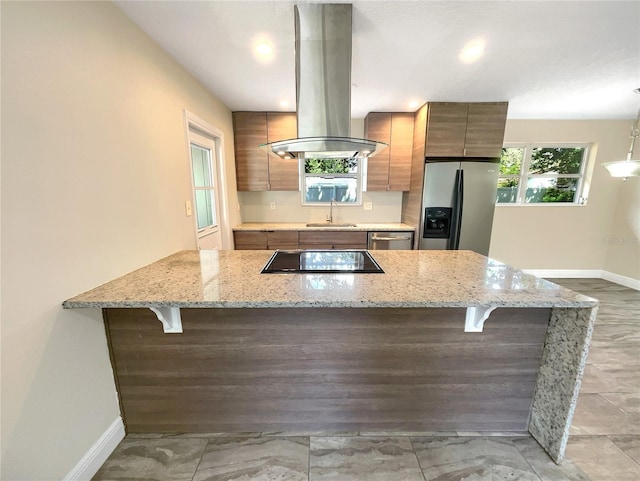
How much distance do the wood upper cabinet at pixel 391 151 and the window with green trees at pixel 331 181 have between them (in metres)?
0.36

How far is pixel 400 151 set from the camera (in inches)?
134

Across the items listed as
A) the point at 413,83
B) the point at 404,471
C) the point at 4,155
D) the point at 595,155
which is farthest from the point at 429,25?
the point at 595,155

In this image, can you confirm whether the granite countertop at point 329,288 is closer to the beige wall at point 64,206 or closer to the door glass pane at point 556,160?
the beige wall at point 64,206

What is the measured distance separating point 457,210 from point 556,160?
229cm

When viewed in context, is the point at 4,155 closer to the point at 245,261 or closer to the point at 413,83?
the point at 245,261

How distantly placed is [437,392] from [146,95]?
8.35 feet

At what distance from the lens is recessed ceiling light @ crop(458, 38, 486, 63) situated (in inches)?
68.3

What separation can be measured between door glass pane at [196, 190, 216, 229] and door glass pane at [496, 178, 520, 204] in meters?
4.17

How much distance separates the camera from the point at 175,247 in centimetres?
195

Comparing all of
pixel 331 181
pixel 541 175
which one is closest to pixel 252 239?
pixel 331 181

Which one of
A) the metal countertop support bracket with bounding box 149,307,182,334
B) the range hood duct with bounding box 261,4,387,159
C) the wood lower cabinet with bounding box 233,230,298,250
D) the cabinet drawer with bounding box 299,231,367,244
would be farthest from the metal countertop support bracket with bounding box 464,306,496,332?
the wood lower cabinet with bounding box 233,230,298,250

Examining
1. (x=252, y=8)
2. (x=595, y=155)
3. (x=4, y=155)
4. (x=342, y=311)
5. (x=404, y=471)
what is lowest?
(x=404, y=471)

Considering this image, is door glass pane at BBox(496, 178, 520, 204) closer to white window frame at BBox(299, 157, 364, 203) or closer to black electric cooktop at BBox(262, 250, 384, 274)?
white window frame at BBox(299, 157, 364, 203)

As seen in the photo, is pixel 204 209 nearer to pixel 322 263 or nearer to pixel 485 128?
pixel 322 263
